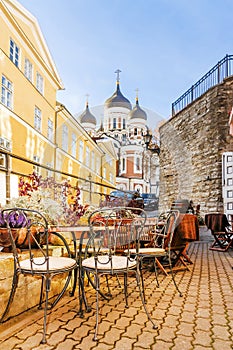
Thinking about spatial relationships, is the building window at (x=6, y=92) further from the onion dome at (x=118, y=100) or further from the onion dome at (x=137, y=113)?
the onion dome at (x=137, y=113)

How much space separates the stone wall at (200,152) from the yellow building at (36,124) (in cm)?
390

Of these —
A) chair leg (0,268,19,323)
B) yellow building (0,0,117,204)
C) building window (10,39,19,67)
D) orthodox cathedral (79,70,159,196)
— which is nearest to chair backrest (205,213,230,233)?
orthodox cathedral (79,70,159,196)

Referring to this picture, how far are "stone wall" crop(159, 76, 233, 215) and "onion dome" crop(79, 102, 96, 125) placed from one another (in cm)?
470

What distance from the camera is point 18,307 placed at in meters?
1.89

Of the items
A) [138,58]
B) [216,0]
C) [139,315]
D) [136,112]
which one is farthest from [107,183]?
[216,0]

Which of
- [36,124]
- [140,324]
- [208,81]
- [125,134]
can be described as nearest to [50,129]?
[36,124]

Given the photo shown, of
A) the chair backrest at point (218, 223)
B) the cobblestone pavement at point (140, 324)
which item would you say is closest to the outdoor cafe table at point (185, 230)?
the cobblestone pavement at point (140, 324)

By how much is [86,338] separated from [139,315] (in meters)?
0.49

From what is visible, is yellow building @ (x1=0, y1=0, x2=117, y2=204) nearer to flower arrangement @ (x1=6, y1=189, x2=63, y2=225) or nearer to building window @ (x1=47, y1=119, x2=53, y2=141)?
building window @ (x1=47, y1=119, x2=53, y2=141)

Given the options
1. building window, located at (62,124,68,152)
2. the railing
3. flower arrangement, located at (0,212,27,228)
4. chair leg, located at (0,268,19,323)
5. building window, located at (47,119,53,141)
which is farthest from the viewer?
the railing

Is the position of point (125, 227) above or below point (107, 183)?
below

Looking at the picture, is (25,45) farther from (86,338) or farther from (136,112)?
(86,338)

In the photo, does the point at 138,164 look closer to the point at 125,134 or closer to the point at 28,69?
the point at 125,134

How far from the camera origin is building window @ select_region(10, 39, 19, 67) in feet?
14.1
